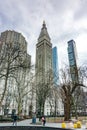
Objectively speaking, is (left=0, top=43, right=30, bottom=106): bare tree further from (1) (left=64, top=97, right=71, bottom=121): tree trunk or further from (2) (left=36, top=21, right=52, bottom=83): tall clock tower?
(2) (left=36, top=21, right=52, bottom=83): tall clock tower

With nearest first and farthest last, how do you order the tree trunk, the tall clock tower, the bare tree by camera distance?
the bare tree
the tree trunk
the tall clock tower

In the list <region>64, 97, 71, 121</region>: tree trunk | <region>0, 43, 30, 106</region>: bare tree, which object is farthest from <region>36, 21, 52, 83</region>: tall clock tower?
<region>0, 43, 30, 106</region>: bare tree

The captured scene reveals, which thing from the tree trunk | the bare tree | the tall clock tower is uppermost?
the tall clock tower

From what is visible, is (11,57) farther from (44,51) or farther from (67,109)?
(44,51)

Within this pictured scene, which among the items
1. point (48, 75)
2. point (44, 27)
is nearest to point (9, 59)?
point (48, 75)

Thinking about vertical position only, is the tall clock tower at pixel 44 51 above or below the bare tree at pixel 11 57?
above

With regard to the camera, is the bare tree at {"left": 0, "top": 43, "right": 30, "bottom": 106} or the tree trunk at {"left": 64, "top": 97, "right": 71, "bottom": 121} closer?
the bare tree at {"left": 0, "top": 43, "right": 30, "bottom": 106}

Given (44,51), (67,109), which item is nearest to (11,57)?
(67,109)

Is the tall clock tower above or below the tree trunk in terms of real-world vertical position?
above

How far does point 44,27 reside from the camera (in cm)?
17162

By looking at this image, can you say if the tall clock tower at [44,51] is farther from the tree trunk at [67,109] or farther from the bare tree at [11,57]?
the bare tree at [11,57]

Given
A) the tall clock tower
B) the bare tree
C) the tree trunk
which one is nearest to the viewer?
the bare tree

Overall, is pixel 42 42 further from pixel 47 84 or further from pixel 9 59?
pixel 9 59

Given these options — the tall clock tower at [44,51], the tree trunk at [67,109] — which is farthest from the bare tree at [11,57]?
the tall clock tower at [44,51]
